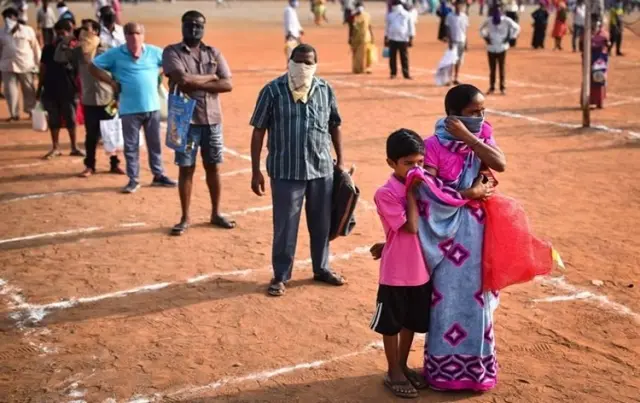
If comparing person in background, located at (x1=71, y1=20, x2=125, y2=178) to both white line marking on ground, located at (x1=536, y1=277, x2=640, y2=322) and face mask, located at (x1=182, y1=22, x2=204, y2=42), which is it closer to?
face mask, located at (x1=182, y1=22, x2=204, y2=42)

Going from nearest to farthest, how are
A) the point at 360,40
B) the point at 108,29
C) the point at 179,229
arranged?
the point at 179,229 → the point at 108,29 → the point at 360,40

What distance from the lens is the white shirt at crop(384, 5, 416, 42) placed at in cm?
2034

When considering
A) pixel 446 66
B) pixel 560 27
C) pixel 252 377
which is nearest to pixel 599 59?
pixel 446 66

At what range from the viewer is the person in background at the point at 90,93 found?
10555 mm

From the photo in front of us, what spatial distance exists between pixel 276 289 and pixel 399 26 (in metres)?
14.6

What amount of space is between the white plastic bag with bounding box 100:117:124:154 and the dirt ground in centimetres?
41

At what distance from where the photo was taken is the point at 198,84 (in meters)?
7.95

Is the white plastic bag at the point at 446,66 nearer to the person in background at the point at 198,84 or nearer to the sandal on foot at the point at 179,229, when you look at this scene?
the person in background at the point at 198,84

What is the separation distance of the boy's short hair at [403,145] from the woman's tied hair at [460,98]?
0.89 ft

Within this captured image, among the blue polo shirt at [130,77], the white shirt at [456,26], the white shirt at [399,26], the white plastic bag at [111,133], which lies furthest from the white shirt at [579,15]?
the blue polo shirt at [130,77]

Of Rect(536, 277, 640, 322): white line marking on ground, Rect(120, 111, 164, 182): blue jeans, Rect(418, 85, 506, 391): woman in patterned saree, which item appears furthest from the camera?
Rect(120, 111, 164, 182): blue jeans

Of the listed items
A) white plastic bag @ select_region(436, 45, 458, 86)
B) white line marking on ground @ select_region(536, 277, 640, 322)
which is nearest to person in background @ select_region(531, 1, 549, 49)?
white plastic bag @ select_region(436, 45, 458, 86)

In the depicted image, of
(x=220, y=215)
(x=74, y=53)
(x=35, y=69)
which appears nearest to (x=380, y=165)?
(x=220, y=215)

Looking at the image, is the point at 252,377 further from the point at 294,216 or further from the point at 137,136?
the point at 137,136
